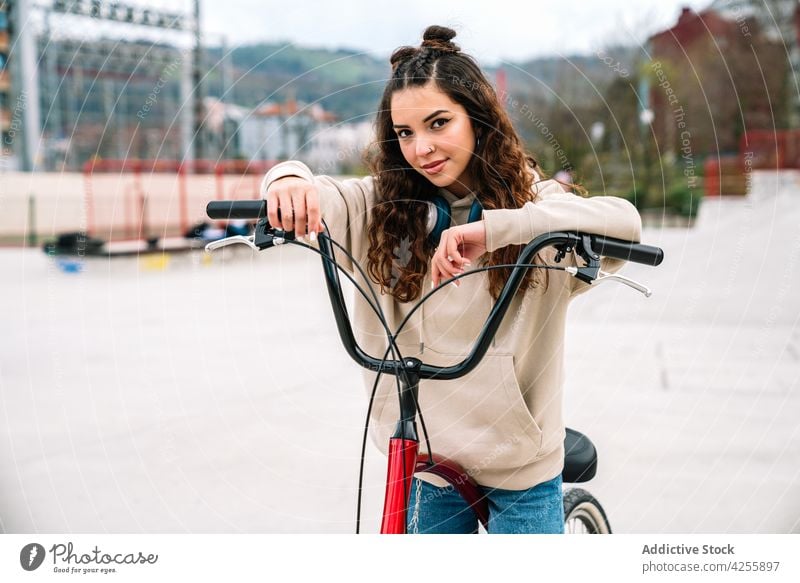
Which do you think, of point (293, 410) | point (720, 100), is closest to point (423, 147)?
point (293, 410)

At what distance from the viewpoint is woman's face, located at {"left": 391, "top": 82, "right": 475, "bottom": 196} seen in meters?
1.64

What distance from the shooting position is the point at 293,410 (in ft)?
A: 14.6

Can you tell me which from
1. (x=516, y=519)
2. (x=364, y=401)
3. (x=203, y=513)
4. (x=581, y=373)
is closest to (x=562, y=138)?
(x=581, y=373)

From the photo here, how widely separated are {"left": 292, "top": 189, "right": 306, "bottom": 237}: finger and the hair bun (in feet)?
1.39

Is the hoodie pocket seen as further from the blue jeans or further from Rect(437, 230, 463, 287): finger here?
Rect(437, 230, 463, 287): finger

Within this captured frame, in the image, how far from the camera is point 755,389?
4.86 meters

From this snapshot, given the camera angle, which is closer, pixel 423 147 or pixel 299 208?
pixel 299 208

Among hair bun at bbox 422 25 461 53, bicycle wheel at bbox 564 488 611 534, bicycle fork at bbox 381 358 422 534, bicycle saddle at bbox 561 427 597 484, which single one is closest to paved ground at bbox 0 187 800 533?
bicycle wheel at bbox 564 488 611 534

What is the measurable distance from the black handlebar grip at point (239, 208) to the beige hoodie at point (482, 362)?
212 mm

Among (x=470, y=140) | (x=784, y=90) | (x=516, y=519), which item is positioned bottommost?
(x=516, y=519)

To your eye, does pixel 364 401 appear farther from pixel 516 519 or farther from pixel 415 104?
pixel 415 104

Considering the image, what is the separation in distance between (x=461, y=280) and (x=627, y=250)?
405mm

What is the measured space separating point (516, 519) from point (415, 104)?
2.98 feet

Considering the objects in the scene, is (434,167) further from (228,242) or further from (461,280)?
(228,242)
